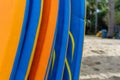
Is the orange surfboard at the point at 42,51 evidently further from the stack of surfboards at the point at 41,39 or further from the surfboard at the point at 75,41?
the surfboard at the point at 75,41

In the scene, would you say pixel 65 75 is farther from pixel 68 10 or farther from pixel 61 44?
pixel 68 10

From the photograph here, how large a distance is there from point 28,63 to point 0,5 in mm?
300

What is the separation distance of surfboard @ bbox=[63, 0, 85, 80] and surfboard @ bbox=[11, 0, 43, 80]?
0.92 ft

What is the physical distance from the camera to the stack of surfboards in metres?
1.57

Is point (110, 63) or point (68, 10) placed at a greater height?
point (68, 10)

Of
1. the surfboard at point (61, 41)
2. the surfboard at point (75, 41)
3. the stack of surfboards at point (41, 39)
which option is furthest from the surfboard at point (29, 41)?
the surfboard at point (75, 41)

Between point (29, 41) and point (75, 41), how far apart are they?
34cm

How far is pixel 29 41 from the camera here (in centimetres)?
161

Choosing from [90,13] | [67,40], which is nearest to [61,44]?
[67,40]

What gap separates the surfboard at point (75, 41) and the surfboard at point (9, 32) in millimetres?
366

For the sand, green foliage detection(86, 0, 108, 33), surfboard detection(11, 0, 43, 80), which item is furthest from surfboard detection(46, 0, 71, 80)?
green foliage detection(86, 0, 108, 33)

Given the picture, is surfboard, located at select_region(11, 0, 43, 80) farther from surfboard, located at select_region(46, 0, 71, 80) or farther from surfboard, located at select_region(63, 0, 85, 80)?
surfboard, located at select_region(63, 0, 85, 80)

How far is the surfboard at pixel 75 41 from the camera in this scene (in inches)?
73.2

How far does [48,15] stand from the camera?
5.58 ft
